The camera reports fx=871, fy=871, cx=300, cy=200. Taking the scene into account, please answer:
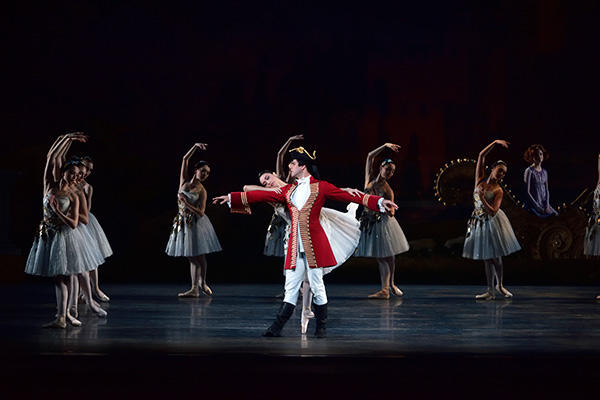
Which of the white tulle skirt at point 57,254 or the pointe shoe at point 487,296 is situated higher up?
the white tulle skirt at point 57,254

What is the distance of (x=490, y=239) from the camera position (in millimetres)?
9008

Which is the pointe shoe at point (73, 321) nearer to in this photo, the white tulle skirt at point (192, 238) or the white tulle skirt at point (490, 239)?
the white tulle skirt at point (192, 238)

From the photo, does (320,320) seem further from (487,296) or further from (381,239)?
(487,296)

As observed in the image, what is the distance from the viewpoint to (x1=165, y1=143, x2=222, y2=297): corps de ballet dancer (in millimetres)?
9453

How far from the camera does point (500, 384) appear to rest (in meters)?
4.41

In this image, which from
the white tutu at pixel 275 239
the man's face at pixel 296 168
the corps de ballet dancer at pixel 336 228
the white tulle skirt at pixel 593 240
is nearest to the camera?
the man's face at pixel 296 168

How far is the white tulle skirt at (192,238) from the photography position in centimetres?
945

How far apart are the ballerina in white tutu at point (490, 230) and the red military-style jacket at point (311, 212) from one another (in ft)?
10.2

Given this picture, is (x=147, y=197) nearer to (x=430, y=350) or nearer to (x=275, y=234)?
(x=275, y=234)

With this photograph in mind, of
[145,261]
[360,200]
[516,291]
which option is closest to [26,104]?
[145,261]

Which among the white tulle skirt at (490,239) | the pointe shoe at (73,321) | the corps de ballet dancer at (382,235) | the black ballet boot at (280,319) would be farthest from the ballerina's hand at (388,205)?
the white tulle skirt at (490,239)

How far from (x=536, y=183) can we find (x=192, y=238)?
14.4 ft

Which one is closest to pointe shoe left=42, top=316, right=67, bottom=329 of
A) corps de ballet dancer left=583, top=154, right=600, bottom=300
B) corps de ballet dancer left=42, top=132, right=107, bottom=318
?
corps de ballet dancer left=42, top=132, right=107, bottom=318

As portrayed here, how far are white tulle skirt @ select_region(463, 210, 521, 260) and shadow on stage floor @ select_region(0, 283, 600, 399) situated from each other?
2.58 feet
